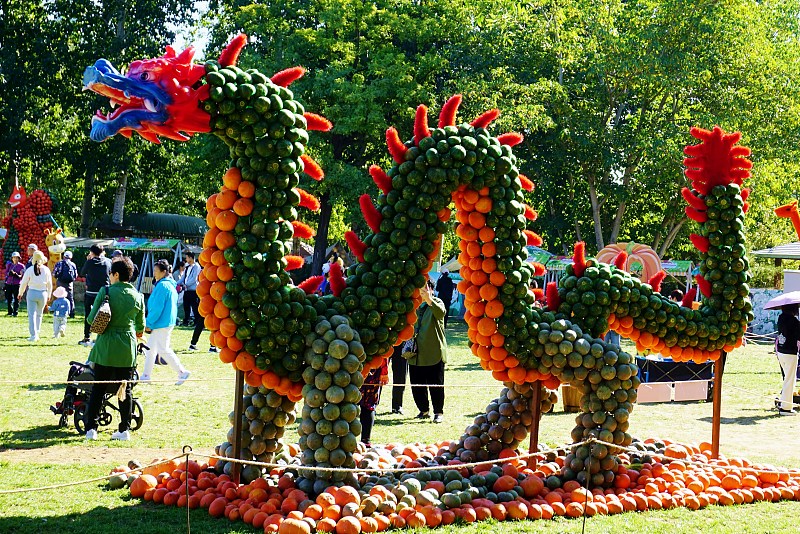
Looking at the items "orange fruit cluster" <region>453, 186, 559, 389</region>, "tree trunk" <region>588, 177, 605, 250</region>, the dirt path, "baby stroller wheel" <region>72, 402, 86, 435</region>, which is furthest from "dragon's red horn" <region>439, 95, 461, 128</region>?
"tree trunk" <region>588, 177, 605, 250</region>

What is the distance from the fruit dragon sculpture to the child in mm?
10056

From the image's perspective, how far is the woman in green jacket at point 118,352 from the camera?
869 centimetres

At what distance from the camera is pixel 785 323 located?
1249cm

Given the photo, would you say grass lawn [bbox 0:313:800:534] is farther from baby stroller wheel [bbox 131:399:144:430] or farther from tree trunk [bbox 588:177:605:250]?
tree trunk [bbox 588:177:605:250]

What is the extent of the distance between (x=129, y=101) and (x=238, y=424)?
2547mm

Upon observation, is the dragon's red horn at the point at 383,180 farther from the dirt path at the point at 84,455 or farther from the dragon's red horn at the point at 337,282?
the dirt path at the point at 84,455

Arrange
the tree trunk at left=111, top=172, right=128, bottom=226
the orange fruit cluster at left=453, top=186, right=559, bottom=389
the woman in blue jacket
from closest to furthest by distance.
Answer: the orange fruit cluster at left=453, top=186, right=559, bottom=389, the woman in blue jacket, the tree trunk at left=111, top=172, right=128, bottom=226

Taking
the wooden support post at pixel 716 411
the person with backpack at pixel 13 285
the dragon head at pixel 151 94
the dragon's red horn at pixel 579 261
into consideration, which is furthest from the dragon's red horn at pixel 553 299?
the person with backpack at pixel 13 285

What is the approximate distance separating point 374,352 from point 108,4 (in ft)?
94.9

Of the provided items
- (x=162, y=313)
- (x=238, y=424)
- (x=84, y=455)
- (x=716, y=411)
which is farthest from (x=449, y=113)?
(x=162, y=313)

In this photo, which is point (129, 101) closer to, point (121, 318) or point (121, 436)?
point (121, 318)

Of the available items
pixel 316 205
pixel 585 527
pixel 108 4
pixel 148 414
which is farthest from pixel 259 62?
pixel 585 527

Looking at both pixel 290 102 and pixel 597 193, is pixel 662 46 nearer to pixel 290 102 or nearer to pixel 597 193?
pixel 597 193

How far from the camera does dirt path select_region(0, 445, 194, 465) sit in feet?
25.6
